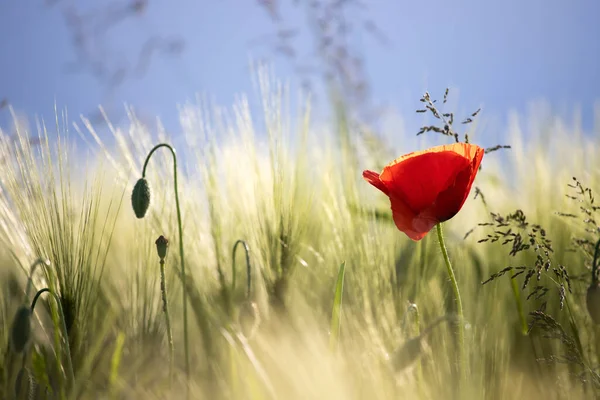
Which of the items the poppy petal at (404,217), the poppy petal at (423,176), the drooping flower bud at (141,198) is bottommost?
the poppy petal at (404,217)

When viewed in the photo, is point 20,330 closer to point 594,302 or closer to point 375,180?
point 375,180

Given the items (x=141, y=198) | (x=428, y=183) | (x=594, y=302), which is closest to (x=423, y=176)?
(x=428, y=183)

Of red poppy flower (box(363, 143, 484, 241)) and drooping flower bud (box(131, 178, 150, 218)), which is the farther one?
drooping flower bud (box(131, 178, 150, 218))

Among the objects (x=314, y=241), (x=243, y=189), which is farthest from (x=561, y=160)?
(x=243, y=189)

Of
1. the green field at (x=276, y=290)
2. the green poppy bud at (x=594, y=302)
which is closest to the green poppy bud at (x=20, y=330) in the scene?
the green field at (x=276, y=290)

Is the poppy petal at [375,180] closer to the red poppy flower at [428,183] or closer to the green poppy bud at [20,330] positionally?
the red poppy flower at [428,183]

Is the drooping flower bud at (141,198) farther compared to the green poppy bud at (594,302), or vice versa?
the drooping flower bud at (141,198)

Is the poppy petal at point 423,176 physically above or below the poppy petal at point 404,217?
above

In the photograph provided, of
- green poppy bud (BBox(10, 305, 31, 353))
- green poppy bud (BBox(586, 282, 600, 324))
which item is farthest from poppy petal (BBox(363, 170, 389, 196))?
green poppy bud (BBox(10, 305, 31, 353))

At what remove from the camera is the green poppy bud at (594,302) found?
62cm

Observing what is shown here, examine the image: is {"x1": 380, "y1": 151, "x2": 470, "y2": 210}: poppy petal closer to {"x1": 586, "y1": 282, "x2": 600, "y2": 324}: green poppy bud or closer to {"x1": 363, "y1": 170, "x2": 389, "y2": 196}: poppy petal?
{"x1": 363, "y1": 170, "x2": 389, "y2": 196}: poppy petal

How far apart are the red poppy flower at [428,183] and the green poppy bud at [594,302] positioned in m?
0.15

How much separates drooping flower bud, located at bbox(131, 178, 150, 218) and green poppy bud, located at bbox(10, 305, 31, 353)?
17cm

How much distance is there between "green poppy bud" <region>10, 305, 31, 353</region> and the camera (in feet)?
2.09
